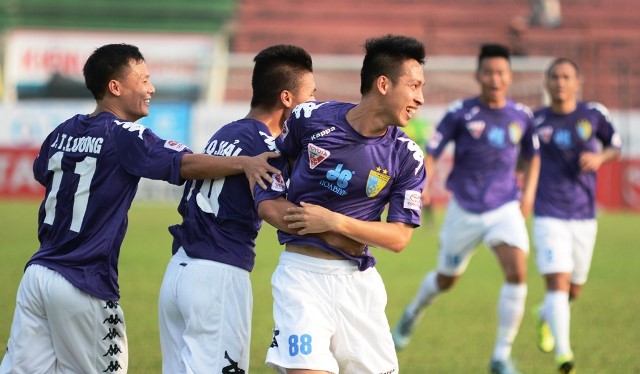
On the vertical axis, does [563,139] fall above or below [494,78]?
below

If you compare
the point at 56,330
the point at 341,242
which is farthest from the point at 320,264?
the point at 56,330

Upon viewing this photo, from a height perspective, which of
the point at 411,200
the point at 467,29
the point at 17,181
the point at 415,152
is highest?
the point at 467,29

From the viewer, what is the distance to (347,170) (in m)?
5.07

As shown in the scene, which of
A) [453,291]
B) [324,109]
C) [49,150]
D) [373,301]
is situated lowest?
[453,291]

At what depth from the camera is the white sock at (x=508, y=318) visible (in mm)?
8068

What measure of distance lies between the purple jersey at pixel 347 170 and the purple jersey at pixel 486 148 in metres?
4.01

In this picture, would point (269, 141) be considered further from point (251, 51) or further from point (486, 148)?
point (251, 51)

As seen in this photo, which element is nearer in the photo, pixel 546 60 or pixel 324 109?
pixel 324 109

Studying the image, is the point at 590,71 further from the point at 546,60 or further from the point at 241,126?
the point at 241,126

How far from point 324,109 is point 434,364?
3.46 m

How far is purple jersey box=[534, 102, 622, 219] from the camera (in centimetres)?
897

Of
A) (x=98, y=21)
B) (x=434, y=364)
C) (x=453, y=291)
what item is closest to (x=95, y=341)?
(x=434, y=364)

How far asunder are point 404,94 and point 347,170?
1.54 feet

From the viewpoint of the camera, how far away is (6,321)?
28.7ft
